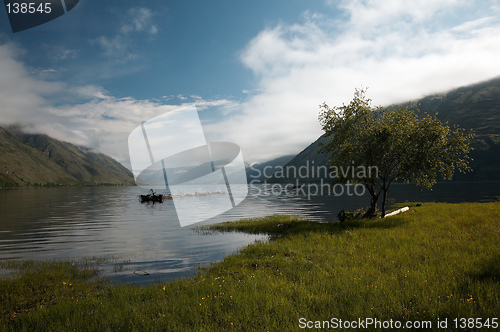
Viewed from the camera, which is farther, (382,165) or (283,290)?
(382,165)

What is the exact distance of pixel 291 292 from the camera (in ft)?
35.2

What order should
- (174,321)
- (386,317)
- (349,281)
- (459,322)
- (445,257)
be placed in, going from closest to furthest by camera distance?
1. (459,322)
2. (386,317)
3. (174,321)
4. (349,281)
5. (445,257)

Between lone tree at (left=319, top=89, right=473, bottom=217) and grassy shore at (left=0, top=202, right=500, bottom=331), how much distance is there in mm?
12870

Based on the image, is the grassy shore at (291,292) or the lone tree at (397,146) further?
the lone tree at (397,146)

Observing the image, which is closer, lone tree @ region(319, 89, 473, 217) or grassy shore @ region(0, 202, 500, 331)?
grassy shore @ region(0, 202, 500, 331)

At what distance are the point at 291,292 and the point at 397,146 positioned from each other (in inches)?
1005

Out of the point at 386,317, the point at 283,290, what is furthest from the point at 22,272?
the point at 386,317

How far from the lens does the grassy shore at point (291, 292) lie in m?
8.57

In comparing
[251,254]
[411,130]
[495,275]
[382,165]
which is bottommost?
[251,254]

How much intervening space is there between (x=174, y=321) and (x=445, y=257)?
44.3 ft

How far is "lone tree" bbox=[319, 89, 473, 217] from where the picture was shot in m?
29.1

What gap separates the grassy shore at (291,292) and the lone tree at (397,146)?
12.9 metres

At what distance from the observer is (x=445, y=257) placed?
13.5 metres

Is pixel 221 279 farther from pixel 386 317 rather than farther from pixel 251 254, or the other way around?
pixel 386 317
